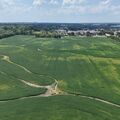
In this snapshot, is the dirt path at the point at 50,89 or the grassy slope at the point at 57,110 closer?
the grassy slope at the point at 57,110

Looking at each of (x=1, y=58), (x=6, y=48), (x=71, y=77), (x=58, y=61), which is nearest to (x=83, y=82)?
(x=71, y=77)

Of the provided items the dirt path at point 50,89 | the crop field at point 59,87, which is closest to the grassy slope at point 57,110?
the crop field at point 59,87

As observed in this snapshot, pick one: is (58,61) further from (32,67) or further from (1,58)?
(1,58)

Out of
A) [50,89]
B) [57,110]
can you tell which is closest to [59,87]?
[50,89]

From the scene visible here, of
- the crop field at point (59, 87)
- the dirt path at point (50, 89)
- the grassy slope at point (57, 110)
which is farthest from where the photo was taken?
the dirt path at point (50, 89)

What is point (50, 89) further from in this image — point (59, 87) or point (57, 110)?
point (57, 110)

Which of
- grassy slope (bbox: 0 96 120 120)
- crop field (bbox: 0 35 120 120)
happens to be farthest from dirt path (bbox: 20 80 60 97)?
grassy slope (bbox: 0 96 120 120)

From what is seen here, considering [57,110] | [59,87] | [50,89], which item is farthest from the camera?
[59,87]

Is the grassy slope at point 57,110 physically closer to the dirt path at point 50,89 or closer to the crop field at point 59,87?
the crop field at point 59,87
